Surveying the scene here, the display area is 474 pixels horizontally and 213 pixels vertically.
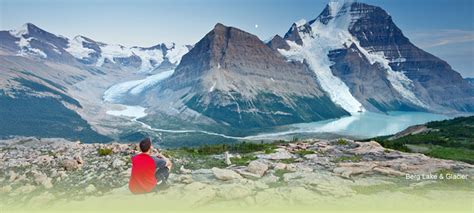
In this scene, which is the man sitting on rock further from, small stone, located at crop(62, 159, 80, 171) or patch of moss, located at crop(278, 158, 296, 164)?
patch of moss, located at crop(278, 158, 296, 164)

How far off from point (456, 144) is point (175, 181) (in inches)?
685

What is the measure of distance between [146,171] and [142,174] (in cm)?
13

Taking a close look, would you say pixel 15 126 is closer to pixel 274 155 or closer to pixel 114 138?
pixel 114 138

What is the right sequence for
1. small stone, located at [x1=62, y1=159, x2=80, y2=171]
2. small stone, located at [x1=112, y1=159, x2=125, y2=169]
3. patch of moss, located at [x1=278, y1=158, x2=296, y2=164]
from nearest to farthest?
small stone, located at [x1=62, y1=159, x2=80, y2=171], small stone, located at [x1=112, y1=159, x2=125, y2=169], patch of moss, located at [x1=278, y1=158, x2=296, y2=164]

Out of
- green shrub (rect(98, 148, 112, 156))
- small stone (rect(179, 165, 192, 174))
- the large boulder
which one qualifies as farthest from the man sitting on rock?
the large boulder

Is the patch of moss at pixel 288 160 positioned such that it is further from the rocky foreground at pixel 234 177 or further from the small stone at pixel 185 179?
the small stone at pixel 185 179

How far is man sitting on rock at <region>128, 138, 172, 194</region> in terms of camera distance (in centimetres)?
976

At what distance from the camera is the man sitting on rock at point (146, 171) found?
9758 millimetres

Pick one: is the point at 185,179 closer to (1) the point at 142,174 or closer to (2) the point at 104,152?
(1) the point at 142,174

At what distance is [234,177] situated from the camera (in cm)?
1219

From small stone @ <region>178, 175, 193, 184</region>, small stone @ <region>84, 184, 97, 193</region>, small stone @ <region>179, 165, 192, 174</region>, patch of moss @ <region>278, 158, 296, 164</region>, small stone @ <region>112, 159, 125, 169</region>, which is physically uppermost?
small stone @ <region>112, 159, 125, 169</region>

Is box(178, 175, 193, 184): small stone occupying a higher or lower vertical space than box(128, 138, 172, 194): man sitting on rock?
lower

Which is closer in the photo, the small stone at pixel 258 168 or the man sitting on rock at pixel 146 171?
the man sitting on rock at pixel 146 171

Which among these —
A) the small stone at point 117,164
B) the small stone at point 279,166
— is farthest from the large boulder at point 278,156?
the small stone at point 117,164
